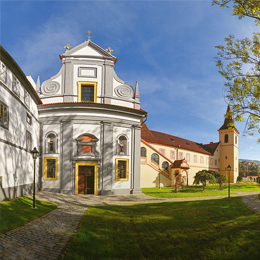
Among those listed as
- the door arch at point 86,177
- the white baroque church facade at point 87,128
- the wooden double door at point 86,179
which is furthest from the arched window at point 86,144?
the wooden double door at point 86,179

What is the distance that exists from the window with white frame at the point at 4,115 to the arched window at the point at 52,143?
8317 millimetres

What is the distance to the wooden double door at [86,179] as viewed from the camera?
813 inches

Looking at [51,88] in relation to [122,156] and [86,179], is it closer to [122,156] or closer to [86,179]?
[86,179]

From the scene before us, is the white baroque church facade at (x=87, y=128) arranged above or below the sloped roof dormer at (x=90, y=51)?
below

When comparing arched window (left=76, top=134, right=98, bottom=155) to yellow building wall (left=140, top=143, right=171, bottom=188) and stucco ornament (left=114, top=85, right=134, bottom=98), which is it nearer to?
stucco ornament (left=114, top=85, right=134, bottom=98)

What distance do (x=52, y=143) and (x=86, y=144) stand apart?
358cm

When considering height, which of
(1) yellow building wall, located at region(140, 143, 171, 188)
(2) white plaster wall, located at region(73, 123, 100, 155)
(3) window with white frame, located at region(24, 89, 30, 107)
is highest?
(3) window with white frame, located at region(24, 89, 30, 107)

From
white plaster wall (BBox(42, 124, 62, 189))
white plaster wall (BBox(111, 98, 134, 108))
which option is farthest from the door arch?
white plaster wall (BBox(111, 98, 134, 108))

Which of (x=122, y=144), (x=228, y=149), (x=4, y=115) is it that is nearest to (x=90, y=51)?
(x=122, y=144)

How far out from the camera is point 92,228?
327 inches

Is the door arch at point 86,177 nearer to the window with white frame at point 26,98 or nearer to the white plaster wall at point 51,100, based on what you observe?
the white plaster wall at point 51,100

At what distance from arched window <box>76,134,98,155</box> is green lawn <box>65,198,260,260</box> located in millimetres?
11321

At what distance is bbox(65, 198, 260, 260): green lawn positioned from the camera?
5.82 meters

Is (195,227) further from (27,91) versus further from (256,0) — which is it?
(27,91)
